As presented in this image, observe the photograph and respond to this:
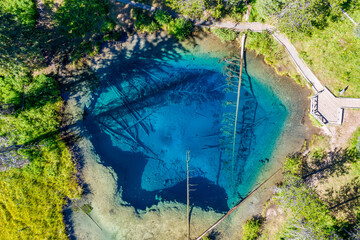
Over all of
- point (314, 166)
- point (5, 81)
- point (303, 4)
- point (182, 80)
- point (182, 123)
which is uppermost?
point (303, 4)

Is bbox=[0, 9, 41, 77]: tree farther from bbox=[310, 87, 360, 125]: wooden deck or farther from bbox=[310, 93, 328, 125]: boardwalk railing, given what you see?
bbox=[310, 87, 360, 125]: wooden deck

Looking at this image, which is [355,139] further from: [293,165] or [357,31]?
[357,31]

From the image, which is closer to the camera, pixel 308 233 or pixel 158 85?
pixel 308 233

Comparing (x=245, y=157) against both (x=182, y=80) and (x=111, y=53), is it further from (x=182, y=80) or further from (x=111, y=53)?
(x=111, y=53)

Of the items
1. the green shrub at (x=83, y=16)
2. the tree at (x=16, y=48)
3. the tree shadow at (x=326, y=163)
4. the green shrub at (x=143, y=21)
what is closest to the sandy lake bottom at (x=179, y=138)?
the green shrub at (x=143, y=21)

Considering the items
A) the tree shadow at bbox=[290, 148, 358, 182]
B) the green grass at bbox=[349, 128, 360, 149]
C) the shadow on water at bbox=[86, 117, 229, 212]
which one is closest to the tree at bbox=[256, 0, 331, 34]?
the green grass at bbox=[349, 128, 360, 149]

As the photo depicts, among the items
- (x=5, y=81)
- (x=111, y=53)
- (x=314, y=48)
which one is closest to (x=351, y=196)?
(x=314, y=48)
